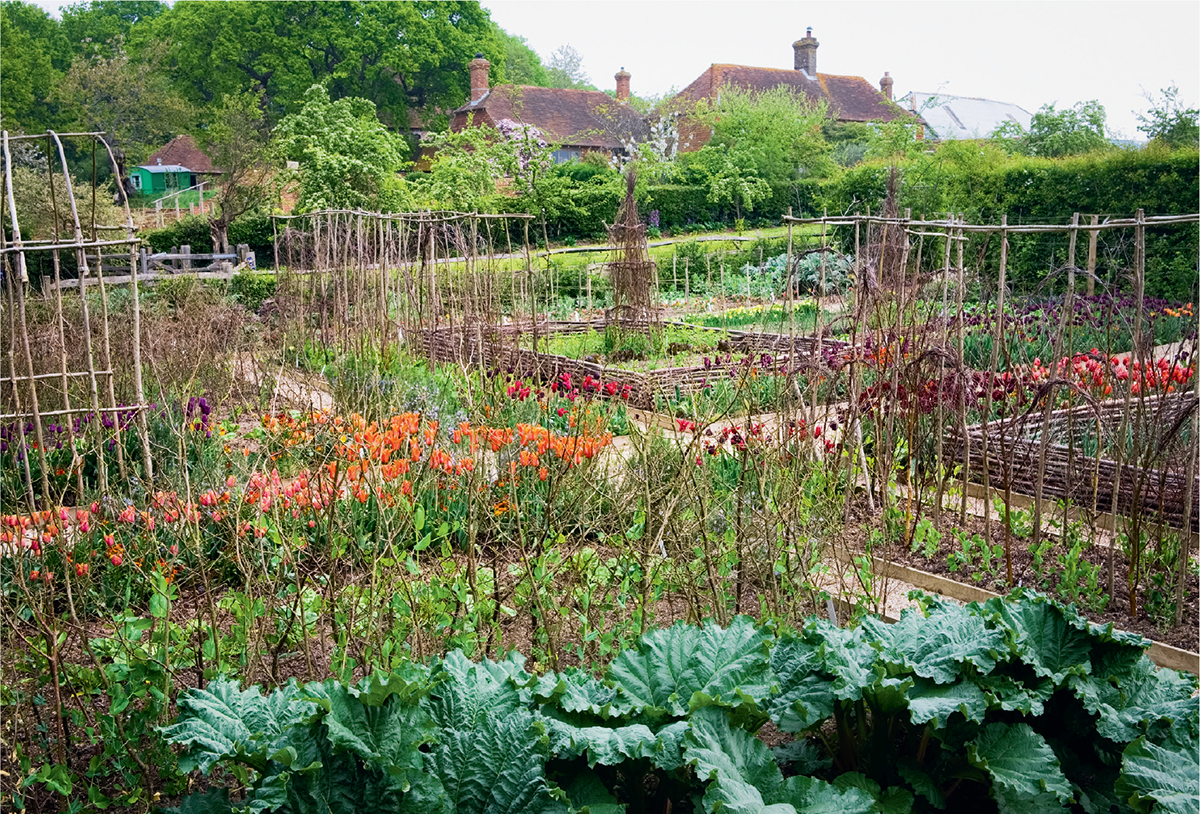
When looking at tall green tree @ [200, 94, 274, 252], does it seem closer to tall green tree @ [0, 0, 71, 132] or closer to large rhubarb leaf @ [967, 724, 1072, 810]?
tall green tree @ [0, 0, 71, 132]

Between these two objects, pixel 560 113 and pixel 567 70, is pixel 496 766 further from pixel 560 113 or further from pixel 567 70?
pixel 567 70

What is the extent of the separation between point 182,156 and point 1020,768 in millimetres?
36897

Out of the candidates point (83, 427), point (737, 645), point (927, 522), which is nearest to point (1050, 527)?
point (927, 522)

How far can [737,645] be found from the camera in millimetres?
2352

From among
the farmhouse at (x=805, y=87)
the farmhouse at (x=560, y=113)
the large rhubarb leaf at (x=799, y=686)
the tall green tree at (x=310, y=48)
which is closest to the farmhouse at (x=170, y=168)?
the tall green tree at (x=310, y=48)

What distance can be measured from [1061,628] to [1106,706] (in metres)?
0.23

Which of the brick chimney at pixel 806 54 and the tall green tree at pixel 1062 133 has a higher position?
the brick chimney at pixel 806 54

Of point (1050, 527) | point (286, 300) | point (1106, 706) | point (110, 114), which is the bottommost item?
point (1050, 527)

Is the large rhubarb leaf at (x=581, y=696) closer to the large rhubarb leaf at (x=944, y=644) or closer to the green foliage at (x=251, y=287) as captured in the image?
the large rhubarb leaf at (x=944, y=644)

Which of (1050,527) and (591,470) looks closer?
(591,470)

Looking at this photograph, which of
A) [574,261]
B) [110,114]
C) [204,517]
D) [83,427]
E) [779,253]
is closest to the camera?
[204,517]

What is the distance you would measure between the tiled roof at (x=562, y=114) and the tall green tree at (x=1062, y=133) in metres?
14.2

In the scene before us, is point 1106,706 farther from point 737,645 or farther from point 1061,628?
point 737,645

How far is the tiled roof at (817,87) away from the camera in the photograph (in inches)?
1427
